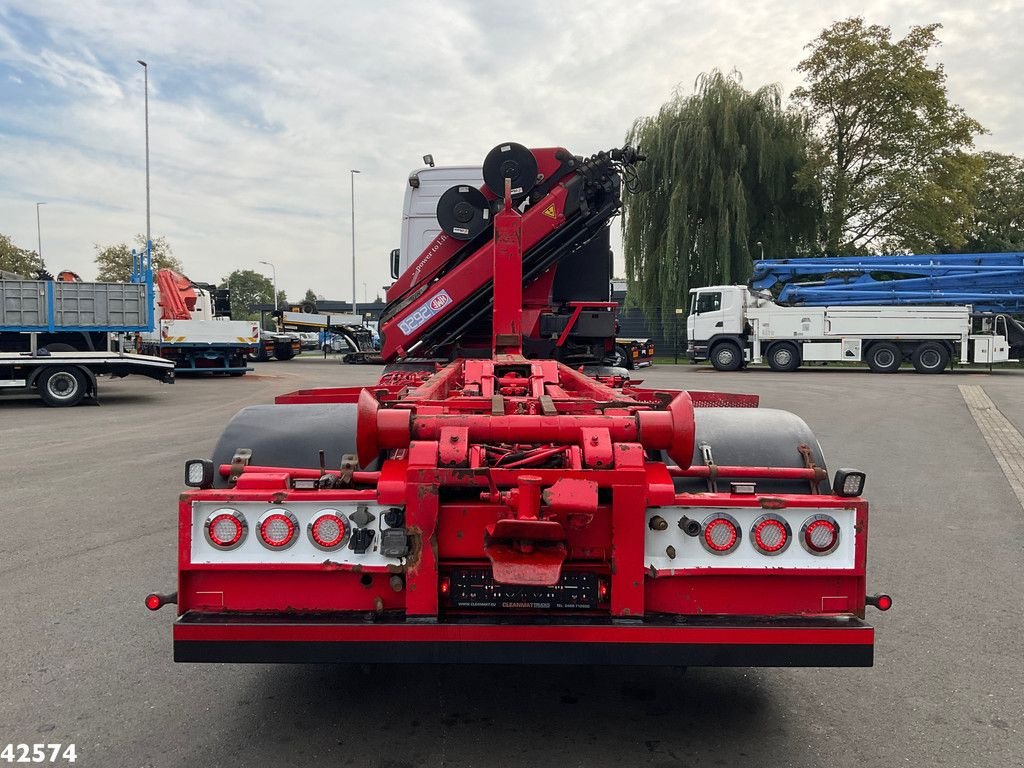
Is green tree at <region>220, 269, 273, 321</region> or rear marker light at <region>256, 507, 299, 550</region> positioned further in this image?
green tree at <region>220, 269, 273, 321</region>

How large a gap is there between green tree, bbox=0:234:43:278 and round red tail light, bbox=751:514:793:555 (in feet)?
164

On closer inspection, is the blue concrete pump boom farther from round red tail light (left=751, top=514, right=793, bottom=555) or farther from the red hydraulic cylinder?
round red tail light (left=751, top=514, right=793, bottom=555)

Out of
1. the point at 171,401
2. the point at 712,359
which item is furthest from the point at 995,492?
the point at 712,359

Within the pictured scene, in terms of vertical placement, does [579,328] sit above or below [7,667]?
above

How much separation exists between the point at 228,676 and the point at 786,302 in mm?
26505

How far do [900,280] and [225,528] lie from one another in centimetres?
2842

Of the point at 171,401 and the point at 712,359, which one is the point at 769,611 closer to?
the point at 171,401

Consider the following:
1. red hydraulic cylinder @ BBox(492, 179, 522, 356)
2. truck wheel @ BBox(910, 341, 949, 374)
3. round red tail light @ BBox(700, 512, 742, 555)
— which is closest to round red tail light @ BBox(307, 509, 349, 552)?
round red tail light @ BBox(700, 512, 742, 555)

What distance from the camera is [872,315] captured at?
26.0m

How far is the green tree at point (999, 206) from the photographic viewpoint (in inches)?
1631

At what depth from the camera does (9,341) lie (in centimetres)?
1554

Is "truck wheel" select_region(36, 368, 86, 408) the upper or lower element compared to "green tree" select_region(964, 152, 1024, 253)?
lower

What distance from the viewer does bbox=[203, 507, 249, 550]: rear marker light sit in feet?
8.98

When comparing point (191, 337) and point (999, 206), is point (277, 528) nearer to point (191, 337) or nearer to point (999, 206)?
point (191, 337)
